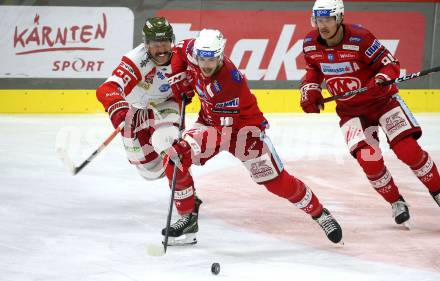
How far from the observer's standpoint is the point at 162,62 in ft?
18.5

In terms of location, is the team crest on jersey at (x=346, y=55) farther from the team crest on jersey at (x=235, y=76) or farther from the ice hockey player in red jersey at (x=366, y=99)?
the team crest on jersey at (x=235, y=76)

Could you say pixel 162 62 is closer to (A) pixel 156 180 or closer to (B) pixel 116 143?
(A) pixel 156 180

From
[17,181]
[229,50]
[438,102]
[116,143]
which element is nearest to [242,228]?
[17,181]

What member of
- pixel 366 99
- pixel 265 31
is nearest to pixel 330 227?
pixel 366 99

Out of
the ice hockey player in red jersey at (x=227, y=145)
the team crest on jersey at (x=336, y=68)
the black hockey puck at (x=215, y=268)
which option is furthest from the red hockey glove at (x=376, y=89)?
the black hockey puck at (x=215, y=268)

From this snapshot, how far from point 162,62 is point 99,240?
1.23 meters

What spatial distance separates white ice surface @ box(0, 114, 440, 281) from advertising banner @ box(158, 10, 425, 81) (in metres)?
1.26

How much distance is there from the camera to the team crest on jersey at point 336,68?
5.46 meters

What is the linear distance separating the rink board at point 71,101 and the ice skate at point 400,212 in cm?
352

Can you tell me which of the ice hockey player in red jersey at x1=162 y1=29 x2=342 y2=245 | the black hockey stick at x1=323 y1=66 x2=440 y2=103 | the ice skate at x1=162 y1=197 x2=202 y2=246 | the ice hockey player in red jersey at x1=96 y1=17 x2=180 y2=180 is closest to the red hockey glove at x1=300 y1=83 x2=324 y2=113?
the black hockey stick at x1=323 y1=66 x2=440 y2=103

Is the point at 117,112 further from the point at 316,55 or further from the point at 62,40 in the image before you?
the point at 62,40

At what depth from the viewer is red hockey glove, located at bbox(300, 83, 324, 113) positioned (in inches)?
213

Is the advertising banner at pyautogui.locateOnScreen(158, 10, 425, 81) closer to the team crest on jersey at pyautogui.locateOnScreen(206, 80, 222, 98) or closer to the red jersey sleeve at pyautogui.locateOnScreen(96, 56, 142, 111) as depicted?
the red jersey sleeve at pyautogui.locateOnScreen(96, 56, 142, 111)

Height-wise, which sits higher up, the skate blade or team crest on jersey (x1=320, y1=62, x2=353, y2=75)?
team crest on jersey (x1=320, y1=62, x2=353, y2=75)
